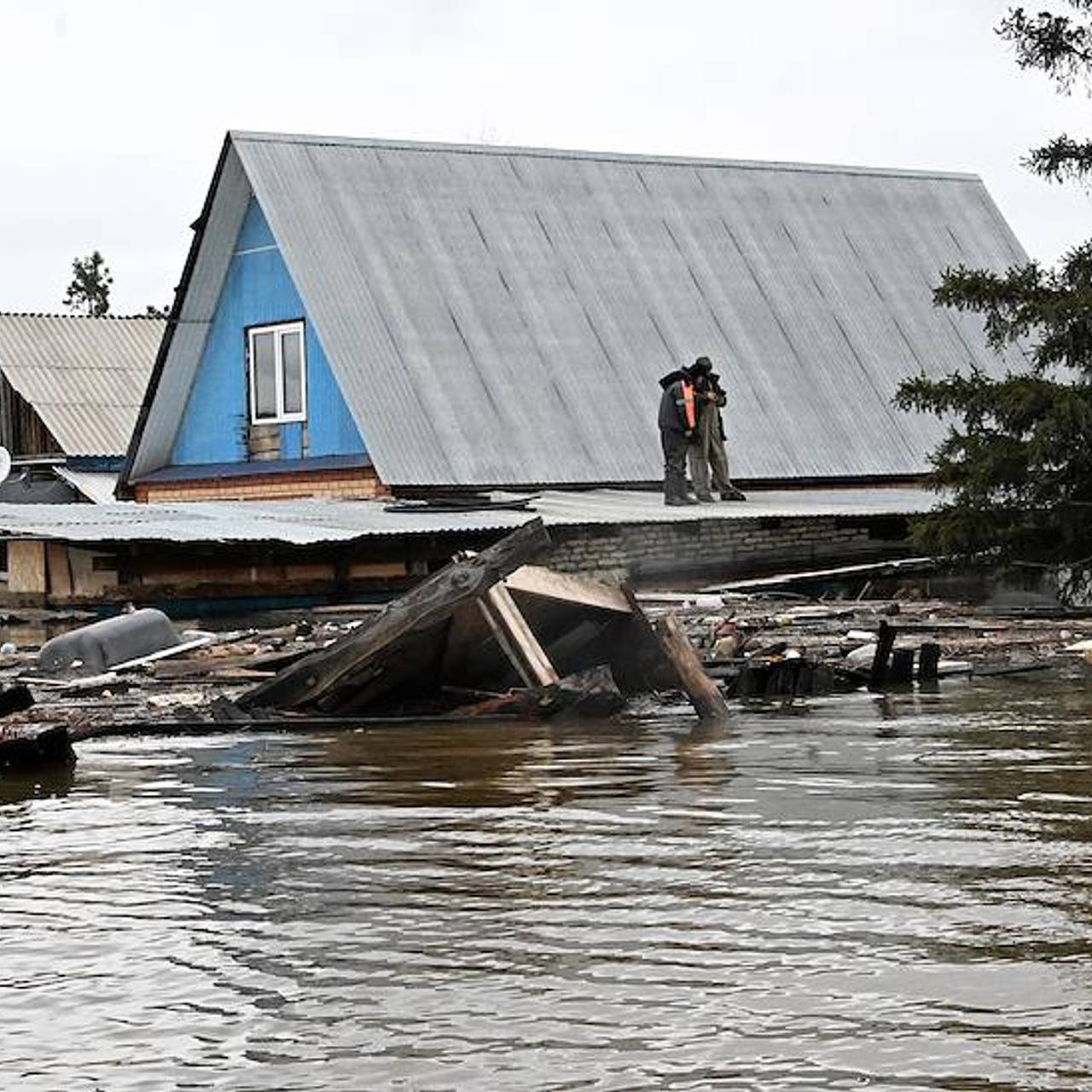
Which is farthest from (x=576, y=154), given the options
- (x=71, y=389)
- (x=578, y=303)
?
(x=71, y=389)

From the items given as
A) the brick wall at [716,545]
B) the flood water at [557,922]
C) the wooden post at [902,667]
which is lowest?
the flood water at [557,922]

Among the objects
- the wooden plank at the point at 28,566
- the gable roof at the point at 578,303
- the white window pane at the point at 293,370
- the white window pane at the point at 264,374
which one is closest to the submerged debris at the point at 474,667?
the wooden plank at the point at 28,566

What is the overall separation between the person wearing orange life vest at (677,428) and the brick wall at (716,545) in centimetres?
70

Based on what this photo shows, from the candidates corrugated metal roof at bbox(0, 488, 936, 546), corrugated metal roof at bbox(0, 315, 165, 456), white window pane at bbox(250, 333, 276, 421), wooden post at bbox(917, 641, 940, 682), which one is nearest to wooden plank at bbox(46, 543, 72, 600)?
corrugated metal roof at bbox(0, 488, 936, 546)

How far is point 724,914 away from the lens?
668cm

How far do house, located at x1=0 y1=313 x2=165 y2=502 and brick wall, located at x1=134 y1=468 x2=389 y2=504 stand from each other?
8.48 metres

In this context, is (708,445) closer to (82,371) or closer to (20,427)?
(82,371)

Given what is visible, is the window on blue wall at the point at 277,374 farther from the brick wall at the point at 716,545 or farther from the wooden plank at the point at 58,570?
the wooden plank at the point at 58,570

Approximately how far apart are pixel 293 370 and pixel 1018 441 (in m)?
11.8

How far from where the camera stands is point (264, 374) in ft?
95.5

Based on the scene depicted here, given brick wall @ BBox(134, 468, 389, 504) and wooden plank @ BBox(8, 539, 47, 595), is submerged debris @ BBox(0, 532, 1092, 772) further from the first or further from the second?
brick wall @ BBox(134, 468, 389, 504)

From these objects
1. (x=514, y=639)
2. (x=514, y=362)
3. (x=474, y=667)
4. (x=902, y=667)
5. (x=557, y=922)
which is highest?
(x=514, y=362)

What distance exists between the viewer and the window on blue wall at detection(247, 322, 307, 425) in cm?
2833

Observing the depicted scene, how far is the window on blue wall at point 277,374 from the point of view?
28328 millimetres
